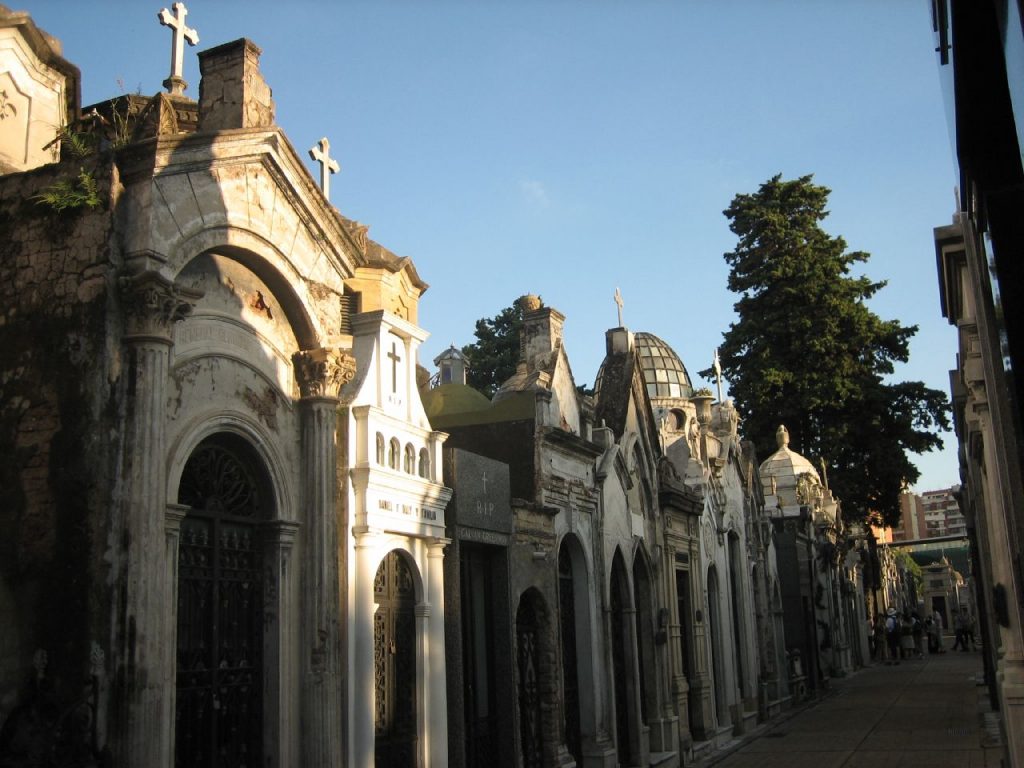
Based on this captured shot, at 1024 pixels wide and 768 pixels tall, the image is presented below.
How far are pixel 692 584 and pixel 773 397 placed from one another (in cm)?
1868

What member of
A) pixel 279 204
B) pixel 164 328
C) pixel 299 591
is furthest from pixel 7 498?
pixel 279 204

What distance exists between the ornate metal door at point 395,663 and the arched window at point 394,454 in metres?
0.93

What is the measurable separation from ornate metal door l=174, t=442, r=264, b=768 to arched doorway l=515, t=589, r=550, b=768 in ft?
16.2

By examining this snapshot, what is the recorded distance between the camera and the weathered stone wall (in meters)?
6.75

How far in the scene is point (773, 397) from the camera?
124 feet

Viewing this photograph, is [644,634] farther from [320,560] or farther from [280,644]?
[280,644]

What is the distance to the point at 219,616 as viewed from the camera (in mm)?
8281

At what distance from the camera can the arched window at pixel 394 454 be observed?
10576 millimetres

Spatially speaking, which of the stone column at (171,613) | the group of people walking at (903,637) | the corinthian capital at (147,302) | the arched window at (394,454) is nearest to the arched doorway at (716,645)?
the arched window at (394,454)

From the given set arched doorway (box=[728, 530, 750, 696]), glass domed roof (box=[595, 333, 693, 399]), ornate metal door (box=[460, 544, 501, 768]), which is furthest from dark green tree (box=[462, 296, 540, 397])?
ornate metal door (box=[460, 544, 501, 768])

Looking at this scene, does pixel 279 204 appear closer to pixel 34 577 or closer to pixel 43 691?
pixel 34 577

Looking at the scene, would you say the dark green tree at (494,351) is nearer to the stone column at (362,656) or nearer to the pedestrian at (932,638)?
the pedestrian at (932,638)

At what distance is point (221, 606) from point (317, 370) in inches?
92.8

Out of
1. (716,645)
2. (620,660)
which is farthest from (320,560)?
(716,645)
